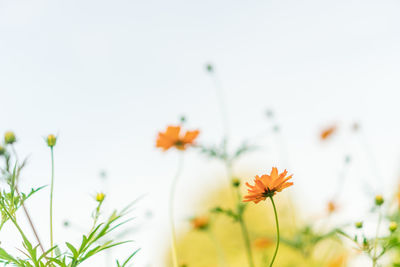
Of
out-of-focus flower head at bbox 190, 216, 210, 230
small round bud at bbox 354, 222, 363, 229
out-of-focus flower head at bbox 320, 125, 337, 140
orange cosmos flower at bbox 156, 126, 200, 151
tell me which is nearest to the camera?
small round bud at bbox 354, 222, 363, 229

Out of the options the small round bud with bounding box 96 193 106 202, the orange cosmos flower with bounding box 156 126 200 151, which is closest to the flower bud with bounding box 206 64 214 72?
the orange cosmos flower with bounding box 156 126 200 151

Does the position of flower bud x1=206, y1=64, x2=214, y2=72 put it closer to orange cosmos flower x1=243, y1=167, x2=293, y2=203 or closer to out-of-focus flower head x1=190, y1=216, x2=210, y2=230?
out-of-focus flower head x1=190, y1=216, x2=210, y2=230

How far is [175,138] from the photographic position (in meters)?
2.02

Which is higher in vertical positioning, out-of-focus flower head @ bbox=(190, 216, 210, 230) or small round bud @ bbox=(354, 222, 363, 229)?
out-of-focus flower head @ bbox=(190, 216, 210, 230)

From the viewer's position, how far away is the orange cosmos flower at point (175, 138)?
6.53 ft

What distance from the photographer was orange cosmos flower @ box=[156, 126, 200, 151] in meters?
1.99

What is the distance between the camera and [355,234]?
1380mm

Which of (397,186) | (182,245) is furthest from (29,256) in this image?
(182,245)

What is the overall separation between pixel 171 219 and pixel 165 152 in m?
0.53

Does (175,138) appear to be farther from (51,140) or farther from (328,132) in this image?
(328,132)

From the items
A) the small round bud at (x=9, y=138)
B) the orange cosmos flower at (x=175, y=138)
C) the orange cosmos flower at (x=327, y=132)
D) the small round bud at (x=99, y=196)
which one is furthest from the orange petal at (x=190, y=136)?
the orange cosmos flower at (x=327, y=132)

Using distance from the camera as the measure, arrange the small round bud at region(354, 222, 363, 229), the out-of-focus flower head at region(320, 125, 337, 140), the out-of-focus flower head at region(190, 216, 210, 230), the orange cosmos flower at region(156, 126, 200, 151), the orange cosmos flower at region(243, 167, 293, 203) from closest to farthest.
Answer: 1. the orange cosmos flower at region(243, 167, 293, 203)
2. the small round bud at region(354, 222, 363, 229)
3. the orange cosmos flower at region(156, 126, 200, 151)
4. the out-of-focus flower head at region(190, 216, 210, 230)
5. the out-of-focus flower head at region(320, 125, 337, 140)

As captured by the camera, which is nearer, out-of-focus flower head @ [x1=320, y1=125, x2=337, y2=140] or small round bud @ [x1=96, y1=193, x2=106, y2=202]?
small round bud @ [x1=96, y1=193, x2=106, y2=202]

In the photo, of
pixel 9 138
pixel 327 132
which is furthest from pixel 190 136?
pixel 327 132
